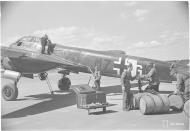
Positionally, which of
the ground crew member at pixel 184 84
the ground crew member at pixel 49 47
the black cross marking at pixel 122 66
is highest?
the ground crew member at pixel 49 47

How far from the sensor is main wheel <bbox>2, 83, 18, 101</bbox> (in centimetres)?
1405

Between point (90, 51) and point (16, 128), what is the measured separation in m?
9.47

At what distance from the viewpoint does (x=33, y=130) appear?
8172 mm

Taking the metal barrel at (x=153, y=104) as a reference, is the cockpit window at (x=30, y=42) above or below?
above

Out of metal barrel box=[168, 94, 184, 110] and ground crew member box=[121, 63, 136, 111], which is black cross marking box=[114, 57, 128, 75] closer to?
ground crew member box=[121, 63, 136, 111]

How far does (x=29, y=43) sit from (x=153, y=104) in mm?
9140

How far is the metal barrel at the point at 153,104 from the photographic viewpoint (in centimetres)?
974

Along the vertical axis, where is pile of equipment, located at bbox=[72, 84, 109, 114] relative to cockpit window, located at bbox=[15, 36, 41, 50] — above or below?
below

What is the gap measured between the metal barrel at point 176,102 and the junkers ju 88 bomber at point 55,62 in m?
4.81

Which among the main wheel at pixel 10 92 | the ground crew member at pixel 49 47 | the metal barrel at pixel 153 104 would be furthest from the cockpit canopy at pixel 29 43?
the metal barrel at pixel 153 104

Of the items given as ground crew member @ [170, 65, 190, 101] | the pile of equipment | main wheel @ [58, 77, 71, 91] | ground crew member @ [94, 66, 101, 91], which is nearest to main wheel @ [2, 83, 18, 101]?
ground crew member @ [94, 66, 101, 91]

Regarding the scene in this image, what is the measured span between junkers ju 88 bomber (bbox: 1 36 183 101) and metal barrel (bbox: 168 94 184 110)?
15.8 ft

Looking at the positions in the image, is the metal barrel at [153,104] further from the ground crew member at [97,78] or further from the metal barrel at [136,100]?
the ground crew member at [97,78]

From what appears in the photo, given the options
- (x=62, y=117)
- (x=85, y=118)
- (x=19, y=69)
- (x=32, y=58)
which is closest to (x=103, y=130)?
(x=85, y=118)
